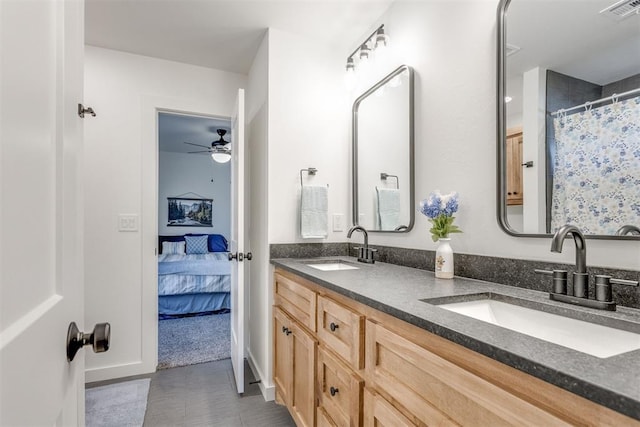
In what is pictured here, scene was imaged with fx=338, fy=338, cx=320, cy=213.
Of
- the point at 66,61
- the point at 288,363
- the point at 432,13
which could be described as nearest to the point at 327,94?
the point at 432,13

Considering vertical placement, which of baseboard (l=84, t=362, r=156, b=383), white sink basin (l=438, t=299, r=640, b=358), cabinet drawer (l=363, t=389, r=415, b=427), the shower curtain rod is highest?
the shower curtain rod

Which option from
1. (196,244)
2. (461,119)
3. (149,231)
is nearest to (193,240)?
(196,244)

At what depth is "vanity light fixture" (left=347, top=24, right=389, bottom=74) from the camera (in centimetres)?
201

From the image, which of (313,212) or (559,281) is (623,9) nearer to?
(559,281)

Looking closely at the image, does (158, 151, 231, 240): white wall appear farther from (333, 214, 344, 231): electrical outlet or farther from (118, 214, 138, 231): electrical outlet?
(333, 214, 344, 231): electrical outlet

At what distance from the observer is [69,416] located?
24.9 inches

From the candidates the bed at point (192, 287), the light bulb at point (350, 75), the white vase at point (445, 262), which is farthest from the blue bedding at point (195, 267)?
the white vase at point (445, 262)

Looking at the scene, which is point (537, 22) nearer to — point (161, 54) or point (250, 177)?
point (250, 177)

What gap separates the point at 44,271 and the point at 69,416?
0.32 metres

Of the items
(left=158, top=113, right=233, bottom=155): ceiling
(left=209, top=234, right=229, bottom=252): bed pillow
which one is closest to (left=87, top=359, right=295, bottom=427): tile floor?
(left=158, top=113, right=233, bottom=155): ceiling

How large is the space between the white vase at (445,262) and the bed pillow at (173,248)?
17.6ft

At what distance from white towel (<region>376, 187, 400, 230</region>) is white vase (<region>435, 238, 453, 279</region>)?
1.75 feet

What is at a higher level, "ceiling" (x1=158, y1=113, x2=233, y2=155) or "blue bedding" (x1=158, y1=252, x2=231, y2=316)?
"ceiling" (x1=158, y1=113, x2=233, y2=155)

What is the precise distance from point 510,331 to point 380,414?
1.61ft
